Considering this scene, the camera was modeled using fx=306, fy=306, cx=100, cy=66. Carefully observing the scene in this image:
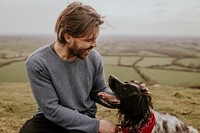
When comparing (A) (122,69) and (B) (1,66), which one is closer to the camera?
(A) (122,69)

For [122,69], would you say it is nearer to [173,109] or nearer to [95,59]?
[173,109]

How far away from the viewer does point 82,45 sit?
4262mm

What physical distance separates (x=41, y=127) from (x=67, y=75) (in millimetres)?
851

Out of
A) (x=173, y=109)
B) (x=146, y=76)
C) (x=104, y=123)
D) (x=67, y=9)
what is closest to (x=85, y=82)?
(x=104, y=123)

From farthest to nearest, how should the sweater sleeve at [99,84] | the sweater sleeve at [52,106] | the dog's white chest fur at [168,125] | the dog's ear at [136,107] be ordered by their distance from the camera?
the sweater sleeve at [99,84], the dog's white chest fur at [168,125], the dog's ear at [136,107], the sweater sleeve at [52,106]

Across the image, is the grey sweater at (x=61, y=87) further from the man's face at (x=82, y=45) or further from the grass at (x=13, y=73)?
the grass at (x=13, y=73)

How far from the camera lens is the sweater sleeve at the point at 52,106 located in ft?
14.4

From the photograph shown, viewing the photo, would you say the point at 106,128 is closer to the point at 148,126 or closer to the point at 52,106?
the point at 148,126

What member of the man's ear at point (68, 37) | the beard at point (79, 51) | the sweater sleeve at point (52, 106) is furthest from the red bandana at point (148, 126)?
the man's ear at point (68, 37)

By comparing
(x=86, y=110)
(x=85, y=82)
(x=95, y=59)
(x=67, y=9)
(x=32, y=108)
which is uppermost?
(x=67, y=9)

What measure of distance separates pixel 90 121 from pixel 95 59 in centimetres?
103

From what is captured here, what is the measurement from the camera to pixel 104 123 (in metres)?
4.53

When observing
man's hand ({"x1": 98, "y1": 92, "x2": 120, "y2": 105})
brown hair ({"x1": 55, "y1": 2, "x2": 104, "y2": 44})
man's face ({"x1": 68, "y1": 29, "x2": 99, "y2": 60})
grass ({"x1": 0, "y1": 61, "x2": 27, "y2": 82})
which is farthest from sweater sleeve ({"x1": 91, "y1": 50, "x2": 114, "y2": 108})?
grass ({"x1": 0, "y1": 61, "x2": 27, "y2": 82})

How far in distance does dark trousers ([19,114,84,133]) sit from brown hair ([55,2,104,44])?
1370 mm
